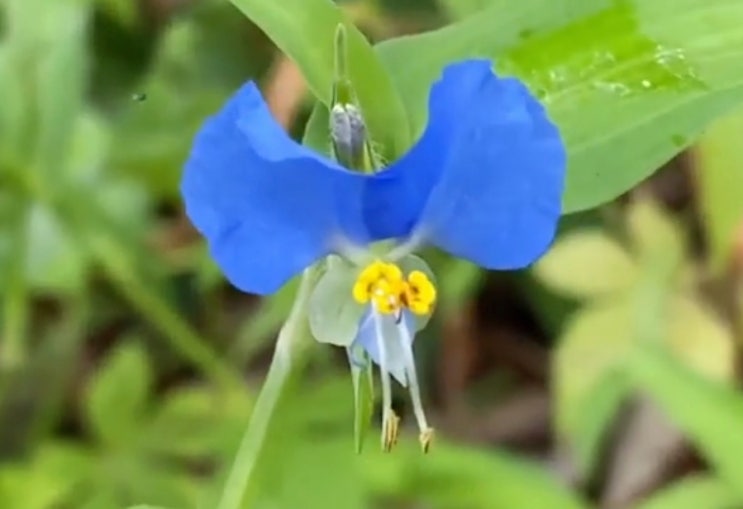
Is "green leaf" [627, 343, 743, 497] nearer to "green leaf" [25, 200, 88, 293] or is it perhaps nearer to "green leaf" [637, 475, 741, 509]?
"green leaf" [637, 475, 741, 509]

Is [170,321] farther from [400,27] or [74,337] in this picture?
[400,27]

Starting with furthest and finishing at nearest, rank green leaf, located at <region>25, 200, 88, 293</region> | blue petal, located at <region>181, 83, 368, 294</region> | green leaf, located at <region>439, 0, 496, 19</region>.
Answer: green leaf, located at <region>25, 200, 88, 293</region> < green leaf, located at <region>439, 0, 496, 19</region> < blue petal, located at <region>181, 83, 368, 294</region>

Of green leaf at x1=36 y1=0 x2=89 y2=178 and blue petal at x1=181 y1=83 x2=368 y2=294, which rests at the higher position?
blue petal at x1=181 y1=83 x2=368 y2=294

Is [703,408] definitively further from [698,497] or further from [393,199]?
[393,199]

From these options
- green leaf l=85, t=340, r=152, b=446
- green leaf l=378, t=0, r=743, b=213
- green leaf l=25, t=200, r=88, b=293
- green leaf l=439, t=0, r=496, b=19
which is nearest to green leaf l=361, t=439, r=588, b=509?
green leaf l=85, t=340, r=152, b=446

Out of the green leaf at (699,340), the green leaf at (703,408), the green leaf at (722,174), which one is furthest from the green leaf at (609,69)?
the green leaf at (699,340)

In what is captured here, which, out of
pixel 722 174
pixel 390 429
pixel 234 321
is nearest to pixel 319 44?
pixel 390 429

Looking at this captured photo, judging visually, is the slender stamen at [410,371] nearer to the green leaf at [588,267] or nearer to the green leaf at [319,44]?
the green leaf at [319,44]
